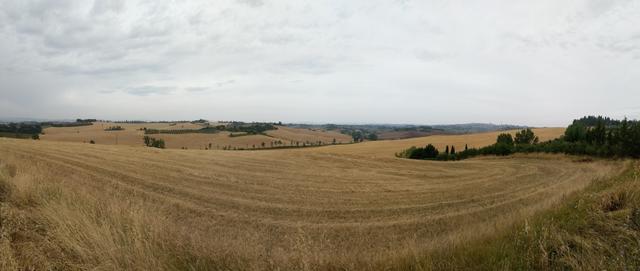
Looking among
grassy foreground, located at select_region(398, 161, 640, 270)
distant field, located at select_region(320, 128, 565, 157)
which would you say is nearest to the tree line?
distant field, located at select_region(320, 128, 565, 157)

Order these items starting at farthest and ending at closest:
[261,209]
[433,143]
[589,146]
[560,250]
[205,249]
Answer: [433,143] → [589,146] → [261,209] → [205,249] → [560,250]

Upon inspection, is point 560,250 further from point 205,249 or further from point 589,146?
point 589,146

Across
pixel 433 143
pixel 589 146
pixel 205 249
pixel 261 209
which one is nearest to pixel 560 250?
pixel 205 249

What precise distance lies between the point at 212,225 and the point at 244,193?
537 centimetres

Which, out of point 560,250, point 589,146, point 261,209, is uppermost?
point 560,250

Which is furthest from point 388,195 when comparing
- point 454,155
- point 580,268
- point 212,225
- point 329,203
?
point 454,155

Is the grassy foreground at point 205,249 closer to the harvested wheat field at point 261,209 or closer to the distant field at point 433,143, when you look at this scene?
the harvested wheat field at point 261,209

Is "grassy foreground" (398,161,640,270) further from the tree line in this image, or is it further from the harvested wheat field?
the tree line

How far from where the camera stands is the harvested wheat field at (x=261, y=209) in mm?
4168

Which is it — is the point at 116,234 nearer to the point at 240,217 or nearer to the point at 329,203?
the point at 240,217

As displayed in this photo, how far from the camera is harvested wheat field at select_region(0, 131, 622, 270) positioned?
4.17m

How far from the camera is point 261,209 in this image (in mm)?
13758

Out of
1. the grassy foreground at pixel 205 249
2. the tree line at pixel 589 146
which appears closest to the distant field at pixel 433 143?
the tree line at pixel 589 146

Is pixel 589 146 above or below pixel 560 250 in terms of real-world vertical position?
below
